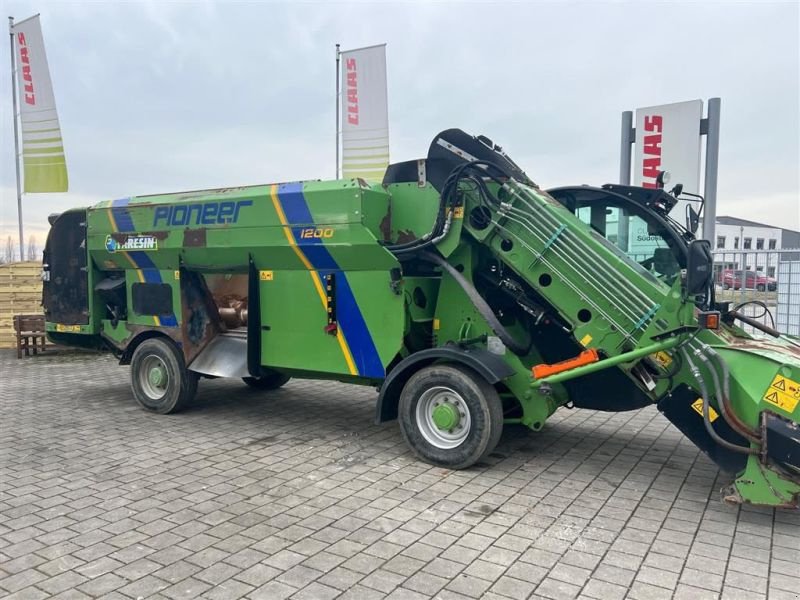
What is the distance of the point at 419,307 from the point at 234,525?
2541mm

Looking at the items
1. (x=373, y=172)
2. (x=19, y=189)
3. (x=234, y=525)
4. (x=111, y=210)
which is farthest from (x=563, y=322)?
(x=19, y=189)

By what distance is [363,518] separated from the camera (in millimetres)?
4141

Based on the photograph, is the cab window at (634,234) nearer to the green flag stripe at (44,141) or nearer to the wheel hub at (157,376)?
the wheel hub at (157,376)

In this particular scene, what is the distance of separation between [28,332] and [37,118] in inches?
227

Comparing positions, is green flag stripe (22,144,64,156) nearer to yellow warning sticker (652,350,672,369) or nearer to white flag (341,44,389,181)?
white flag (341,44,389,181)

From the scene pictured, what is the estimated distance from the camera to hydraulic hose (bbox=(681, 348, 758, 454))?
4113 mm

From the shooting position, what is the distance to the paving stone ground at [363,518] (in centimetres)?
330

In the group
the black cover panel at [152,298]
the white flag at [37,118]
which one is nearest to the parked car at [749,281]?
the black cover panel at [152,298]

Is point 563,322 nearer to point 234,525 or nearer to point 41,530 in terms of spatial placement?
point 234,525

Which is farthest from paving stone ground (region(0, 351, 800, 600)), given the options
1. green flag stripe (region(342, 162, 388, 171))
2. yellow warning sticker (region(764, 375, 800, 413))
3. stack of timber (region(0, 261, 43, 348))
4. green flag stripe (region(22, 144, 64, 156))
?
green flag stripe (region(22, 144, 64, 156))

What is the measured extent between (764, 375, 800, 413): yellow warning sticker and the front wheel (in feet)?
6.25

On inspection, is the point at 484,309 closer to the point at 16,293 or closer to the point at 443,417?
the point at 443,417

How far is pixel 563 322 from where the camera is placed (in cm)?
526

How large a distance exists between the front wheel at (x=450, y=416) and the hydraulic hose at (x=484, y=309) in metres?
0.41
